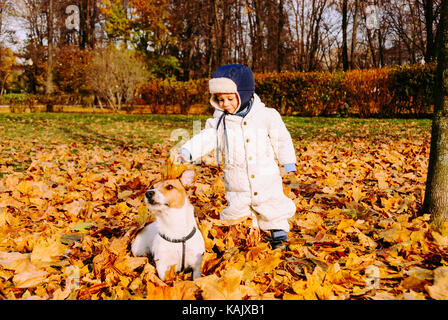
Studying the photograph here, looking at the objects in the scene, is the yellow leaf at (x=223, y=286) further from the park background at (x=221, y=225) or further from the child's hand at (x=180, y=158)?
the child's hand at (x=180, y=158)

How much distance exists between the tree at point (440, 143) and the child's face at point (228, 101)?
170cm

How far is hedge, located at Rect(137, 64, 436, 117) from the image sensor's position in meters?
13.4

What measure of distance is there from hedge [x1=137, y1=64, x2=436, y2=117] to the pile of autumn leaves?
10.3 meters

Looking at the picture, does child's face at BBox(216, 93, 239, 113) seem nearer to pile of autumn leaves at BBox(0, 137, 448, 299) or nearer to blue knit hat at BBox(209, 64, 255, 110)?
blue knit hat at BBox(209, 64, 255, 110)

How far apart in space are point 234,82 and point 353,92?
13767 millimetres

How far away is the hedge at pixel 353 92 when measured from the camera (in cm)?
1344

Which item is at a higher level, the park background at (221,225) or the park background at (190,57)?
the park background at (190,57)

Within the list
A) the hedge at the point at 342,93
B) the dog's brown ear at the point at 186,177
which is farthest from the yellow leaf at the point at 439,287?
the hedge at the point at 342,93

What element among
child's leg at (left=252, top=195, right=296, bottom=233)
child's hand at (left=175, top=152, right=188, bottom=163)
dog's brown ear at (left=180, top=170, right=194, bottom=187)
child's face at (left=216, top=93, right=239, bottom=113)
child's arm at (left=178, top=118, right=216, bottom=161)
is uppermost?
child's face at (left=216, top=93, right=239, bottom=113)

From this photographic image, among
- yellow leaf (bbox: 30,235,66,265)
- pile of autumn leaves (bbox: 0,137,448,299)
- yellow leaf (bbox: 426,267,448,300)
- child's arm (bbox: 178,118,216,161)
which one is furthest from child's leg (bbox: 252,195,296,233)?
yellow leaf (bbox: 30,235,66,265)

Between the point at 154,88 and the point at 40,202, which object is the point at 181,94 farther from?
the point at 40,202

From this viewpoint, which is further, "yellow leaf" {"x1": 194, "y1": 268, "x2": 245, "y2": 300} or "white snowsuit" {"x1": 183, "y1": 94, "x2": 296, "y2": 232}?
"white snowsuit" {"x1": 183, "y1": 94, "x2": 296, "y2": 232}

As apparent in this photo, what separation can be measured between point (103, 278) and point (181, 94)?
18507mm

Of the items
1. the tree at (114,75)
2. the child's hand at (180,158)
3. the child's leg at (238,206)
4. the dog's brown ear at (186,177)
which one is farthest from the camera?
the tree at (114,75)
